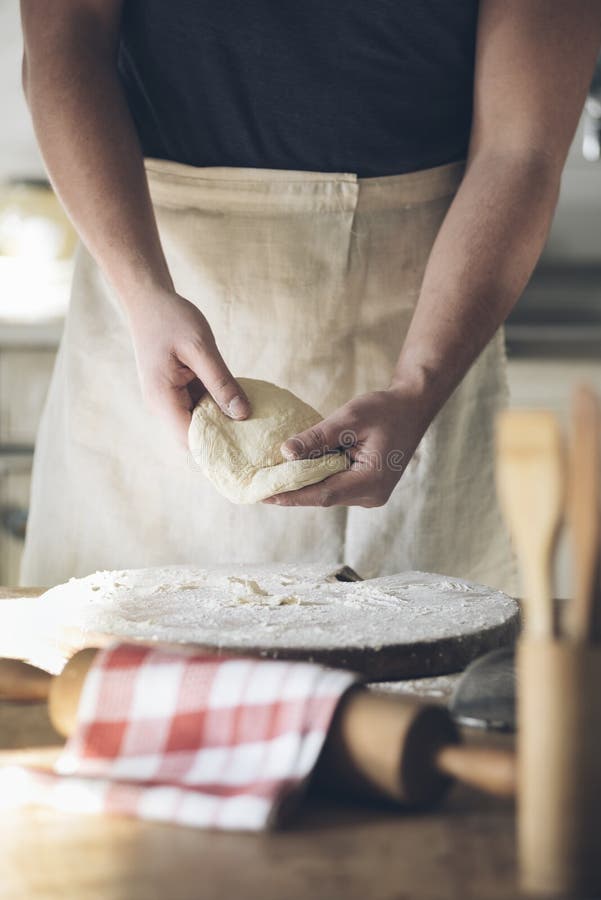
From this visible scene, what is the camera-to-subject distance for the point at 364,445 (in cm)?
109

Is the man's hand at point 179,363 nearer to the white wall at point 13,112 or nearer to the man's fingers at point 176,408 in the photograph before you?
the man's fingers at point 176,408

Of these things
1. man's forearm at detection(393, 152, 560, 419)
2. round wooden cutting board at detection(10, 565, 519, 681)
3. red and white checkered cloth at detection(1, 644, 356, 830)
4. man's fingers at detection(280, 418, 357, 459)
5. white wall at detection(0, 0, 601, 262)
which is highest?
white wall at detection(0, 0, 601, 262)

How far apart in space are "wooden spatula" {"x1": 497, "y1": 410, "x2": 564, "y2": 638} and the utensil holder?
0.02 m

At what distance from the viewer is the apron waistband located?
1.30 m

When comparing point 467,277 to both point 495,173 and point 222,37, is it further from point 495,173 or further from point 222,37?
point 222,37

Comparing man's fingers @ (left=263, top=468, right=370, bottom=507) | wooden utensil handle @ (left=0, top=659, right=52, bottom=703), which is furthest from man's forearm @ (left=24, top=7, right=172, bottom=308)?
wooden utensil handle @ (left=0, top=659, right=52, bottom=703)

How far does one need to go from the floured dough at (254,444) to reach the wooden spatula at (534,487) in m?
0.63

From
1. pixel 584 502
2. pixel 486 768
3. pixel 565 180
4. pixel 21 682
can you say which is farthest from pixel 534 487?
pixel 565 180

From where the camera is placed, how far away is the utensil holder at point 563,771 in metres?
0.45

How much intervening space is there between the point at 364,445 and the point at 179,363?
214 millimetres

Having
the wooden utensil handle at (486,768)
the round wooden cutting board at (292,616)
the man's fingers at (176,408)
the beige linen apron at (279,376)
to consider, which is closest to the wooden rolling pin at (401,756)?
the wooden utensil handle at (486,768)

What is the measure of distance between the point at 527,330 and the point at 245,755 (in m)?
2.43

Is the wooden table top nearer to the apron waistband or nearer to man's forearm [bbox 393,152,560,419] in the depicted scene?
man's forearm [bbox 393,152,560,419]

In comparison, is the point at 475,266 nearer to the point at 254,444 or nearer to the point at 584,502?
the point at 254,444
